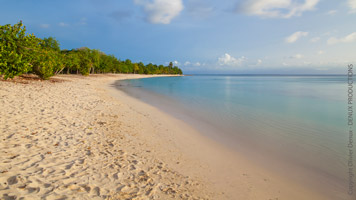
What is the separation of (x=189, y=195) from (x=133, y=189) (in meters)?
1.16

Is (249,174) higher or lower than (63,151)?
lower

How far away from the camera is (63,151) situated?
490 cm

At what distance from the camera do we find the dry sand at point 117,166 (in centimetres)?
350

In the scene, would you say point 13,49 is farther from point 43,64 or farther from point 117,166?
point 117,166

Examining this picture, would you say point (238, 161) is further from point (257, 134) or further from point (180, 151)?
point (257, 134)

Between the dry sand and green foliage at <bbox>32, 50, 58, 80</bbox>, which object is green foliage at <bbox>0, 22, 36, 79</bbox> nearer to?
green foliage at <bbox>32, 50, 58, 80</bbox>

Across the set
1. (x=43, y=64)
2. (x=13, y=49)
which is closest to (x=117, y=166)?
(x=13, y=49)

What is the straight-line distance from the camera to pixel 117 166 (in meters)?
4.44

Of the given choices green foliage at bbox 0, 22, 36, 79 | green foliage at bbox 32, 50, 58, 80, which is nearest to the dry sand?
green foliage at bbox 0, 22, 36, 79

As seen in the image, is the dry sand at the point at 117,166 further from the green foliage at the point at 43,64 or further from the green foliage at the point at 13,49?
the green foliage at the point at 43,64

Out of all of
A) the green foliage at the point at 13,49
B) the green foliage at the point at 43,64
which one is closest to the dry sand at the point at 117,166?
the green foliage at the point at 13,49

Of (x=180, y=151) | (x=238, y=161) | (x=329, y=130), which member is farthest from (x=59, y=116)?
(x=329, y=130)

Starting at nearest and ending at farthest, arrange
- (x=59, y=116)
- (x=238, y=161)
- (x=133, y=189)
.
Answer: (x=133, y=189), (x=238, y=161), (x=59, y=116)

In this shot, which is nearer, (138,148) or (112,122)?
(138,148)
